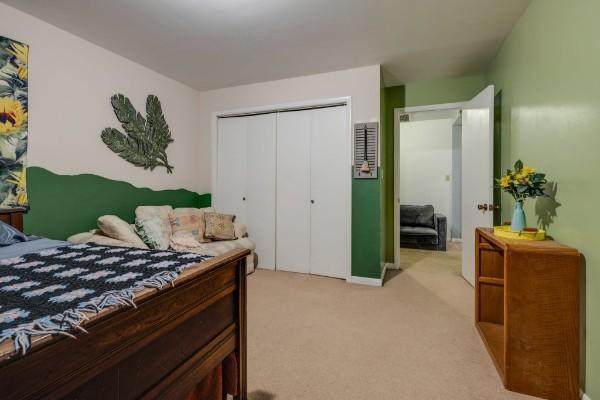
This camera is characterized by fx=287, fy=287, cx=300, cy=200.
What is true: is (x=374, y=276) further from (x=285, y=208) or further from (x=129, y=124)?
(x=129, y=124)

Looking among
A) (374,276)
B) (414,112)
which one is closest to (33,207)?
(374,276)

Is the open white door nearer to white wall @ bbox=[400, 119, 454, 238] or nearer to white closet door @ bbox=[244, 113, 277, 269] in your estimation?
white closet door @ bbox=[244, 113, 277, 269]

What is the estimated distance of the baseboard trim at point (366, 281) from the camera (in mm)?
3242

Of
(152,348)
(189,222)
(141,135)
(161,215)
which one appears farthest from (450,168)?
(152,348)

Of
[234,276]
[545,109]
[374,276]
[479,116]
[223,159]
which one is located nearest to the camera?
[234,276]

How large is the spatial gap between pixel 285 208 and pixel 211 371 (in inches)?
104

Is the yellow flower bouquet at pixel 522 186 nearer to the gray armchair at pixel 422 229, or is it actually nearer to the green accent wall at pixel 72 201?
the gray armchair at pixel 422 229

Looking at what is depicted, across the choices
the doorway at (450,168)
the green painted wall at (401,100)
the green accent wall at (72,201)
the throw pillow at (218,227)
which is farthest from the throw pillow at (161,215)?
the doorway at (450,168)

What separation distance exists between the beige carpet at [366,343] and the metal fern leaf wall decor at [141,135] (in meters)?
1.93

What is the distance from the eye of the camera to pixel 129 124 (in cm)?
312

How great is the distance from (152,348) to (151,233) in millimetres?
2189

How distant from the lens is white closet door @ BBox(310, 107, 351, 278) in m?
3.42

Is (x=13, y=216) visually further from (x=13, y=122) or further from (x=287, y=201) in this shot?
(x=287, y=201)

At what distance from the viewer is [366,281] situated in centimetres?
329
